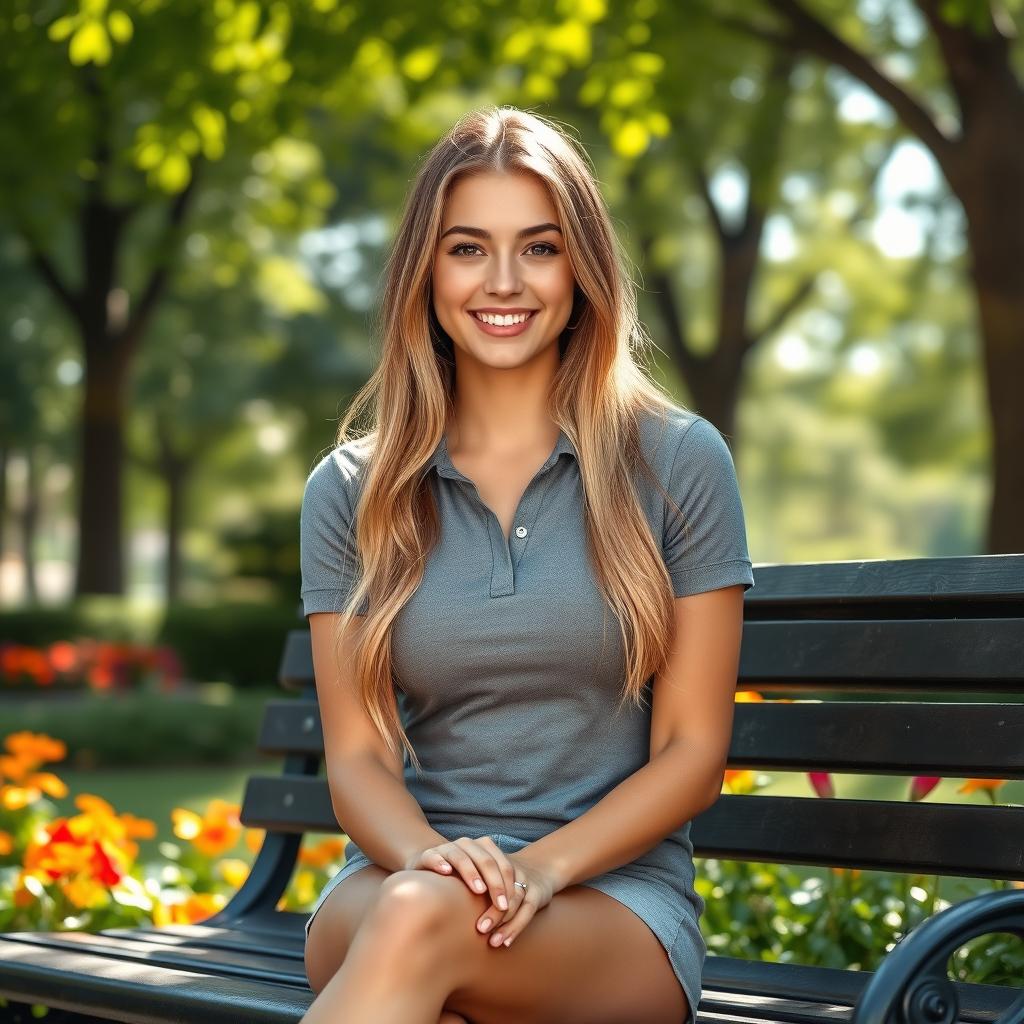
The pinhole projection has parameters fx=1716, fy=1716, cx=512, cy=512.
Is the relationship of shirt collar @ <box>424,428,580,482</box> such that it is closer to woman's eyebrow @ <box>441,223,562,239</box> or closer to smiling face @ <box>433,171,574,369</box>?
smiling face @ <box>433,171,574,369</box>

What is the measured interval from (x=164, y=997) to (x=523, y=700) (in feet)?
2.70

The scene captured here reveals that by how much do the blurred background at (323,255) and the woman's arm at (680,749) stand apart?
0.84 meters

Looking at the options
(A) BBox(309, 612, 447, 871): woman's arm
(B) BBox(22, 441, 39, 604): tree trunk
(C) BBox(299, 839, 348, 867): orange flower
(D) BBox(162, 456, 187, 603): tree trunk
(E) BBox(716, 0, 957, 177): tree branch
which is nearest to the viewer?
(A) BBox(309, 612, 447, 871): woman's arm

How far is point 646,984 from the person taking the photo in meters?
2.77

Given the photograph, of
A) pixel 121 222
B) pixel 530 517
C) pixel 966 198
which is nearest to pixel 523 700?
pixel 530 517

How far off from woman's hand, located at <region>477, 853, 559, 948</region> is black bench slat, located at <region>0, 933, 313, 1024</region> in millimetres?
432

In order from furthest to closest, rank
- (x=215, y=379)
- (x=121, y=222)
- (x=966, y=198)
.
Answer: (x=215, y=379) → (x=121, y=222) → (x=966, y=198)

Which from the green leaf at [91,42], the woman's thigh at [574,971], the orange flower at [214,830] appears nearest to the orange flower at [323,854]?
the orange flower at [214,830]

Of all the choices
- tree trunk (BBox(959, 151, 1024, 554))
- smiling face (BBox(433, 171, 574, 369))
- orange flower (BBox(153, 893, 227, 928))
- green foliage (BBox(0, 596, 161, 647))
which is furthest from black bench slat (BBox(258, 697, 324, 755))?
green foliage (BBox(0, 596, 161, 647))

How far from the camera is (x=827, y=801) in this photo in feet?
11.4

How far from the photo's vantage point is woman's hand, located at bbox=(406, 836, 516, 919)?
2.59 meters

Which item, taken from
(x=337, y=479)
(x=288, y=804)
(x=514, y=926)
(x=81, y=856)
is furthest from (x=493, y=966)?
(x=81, y=856)

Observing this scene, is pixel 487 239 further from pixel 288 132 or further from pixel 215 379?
pixel 215 379

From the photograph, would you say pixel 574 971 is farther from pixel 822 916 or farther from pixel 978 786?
pixel 822 916
